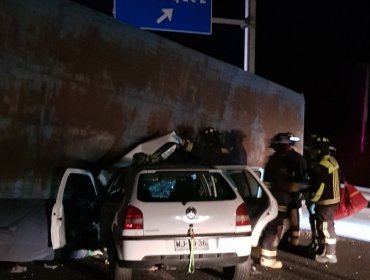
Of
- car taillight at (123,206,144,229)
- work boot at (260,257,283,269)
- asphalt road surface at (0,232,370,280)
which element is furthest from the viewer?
work boot at (260,257,283,269)

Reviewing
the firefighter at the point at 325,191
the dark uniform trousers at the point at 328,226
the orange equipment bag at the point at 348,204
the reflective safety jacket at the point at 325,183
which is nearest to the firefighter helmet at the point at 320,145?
the firefighter at the point at 325,191

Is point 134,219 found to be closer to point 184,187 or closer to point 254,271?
point 184,187

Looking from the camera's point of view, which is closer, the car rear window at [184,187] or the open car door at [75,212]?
the car rear window at [184,187]

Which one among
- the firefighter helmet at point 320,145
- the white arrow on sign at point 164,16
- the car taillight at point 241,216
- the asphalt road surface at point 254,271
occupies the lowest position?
the asphalt road surface at point 254,271

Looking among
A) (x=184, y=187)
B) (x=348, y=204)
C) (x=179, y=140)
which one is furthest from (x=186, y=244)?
(x=179, y=140)

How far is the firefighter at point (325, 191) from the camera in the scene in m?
8.09

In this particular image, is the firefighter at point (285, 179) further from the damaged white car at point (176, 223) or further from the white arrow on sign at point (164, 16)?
the white arrow on sign at point (164, 16)

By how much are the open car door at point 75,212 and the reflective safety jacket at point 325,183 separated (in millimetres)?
2987

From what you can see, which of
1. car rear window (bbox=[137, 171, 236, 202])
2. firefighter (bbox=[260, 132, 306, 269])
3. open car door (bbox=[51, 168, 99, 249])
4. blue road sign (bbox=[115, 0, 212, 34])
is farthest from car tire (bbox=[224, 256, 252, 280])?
blue road sign (bbox=[115, 0, 212, 34])

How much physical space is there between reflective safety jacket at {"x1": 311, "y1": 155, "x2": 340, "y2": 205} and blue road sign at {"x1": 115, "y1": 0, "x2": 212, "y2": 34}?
190 inches

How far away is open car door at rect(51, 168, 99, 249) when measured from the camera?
7.31m

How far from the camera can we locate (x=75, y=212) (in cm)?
773

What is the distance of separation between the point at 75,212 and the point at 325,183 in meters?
3.34

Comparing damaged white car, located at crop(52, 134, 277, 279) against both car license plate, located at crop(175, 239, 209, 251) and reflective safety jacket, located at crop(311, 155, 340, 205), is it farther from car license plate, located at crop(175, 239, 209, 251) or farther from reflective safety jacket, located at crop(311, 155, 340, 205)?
reflective safety jacket, located at crop(311, 155, 340, 205)
